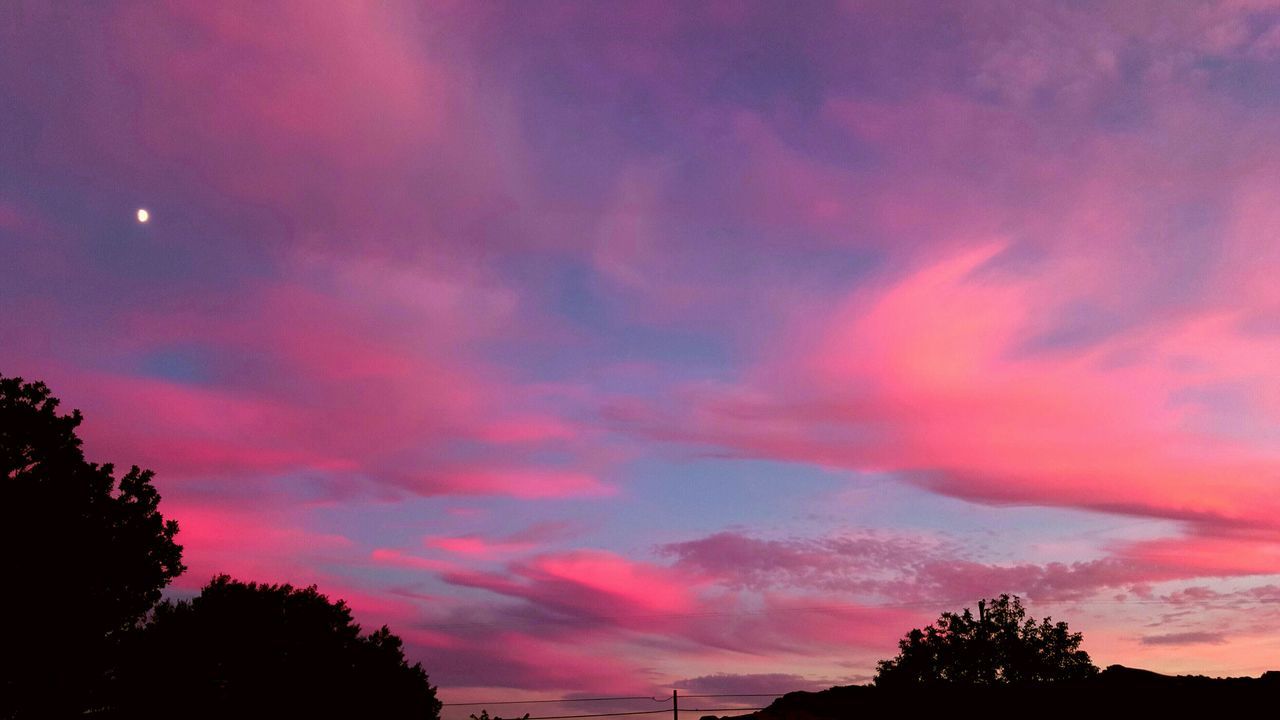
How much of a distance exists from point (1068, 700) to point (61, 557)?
35.2 meters

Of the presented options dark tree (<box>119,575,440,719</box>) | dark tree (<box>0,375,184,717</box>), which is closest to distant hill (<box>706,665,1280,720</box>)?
dark tree (<box>0,375,184,717</box>)

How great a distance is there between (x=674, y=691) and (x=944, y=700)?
46.5m

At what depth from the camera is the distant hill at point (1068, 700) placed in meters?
22.0

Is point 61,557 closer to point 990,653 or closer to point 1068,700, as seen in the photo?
point 1068,700

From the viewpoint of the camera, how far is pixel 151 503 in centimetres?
3681

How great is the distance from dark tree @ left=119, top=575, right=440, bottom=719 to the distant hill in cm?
3268

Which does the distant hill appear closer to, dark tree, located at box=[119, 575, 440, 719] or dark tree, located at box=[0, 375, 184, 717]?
dark tree, located at box=[0, 375, 184, 717]

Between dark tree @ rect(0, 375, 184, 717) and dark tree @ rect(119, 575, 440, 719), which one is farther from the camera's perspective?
dark tree @ rect(119, 575, 440, 719)

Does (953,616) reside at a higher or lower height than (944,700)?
higher

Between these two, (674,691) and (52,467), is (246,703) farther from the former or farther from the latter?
(674,691)

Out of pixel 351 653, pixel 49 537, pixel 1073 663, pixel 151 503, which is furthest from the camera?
pixel 1073 663

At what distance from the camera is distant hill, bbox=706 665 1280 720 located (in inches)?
867

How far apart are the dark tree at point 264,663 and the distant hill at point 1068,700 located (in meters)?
32.7

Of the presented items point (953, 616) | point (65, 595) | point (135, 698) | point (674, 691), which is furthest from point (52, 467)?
point (953, 616)
